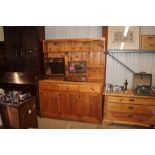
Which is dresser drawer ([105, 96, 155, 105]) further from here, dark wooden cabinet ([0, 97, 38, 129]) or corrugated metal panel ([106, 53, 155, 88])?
dark wooden cabinet ([0, 97, 38, 129])

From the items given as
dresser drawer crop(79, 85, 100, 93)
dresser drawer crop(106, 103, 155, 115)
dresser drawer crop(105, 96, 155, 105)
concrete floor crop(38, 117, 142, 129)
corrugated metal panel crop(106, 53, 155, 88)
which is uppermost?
corrugated metal panel crop(106, 53, 155, 88)

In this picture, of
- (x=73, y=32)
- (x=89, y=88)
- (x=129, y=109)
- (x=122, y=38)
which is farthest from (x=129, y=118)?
(x=73, y=32)

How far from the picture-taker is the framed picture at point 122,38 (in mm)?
2842

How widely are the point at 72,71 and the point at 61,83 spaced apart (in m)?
0.46

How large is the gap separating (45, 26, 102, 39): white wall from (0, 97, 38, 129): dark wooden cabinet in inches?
69.0

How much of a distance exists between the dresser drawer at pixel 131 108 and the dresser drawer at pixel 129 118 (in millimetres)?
76

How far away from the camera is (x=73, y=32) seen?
325cm

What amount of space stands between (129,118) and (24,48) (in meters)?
2.70

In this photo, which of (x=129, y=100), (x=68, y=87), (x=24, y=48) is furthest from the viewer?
(x=24, y=48)

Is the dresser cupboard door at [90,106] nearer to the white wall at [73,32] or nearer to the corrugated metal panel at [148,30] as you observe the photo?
the white wall at [73,32]

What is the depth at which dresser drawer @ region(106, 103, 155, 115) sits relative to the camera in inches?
100

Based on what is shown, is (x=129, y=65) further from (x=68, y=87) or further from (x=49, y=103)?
(x=49, y=103)

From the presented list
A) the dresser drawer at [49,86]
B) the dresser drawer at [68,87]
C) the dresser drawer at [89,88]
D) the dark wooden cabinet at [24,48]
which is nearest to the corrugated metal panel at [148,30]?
the dresser drawer at [89,88]

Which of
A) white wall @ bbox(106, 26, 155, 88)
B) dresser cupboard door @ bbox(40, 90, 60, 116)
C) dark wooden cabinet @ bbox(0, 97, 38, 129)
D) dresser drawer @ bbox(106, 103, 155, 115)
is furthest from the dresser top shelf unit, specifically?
dark wooden cabinet @ bbox(0, 97, 38, 129)
